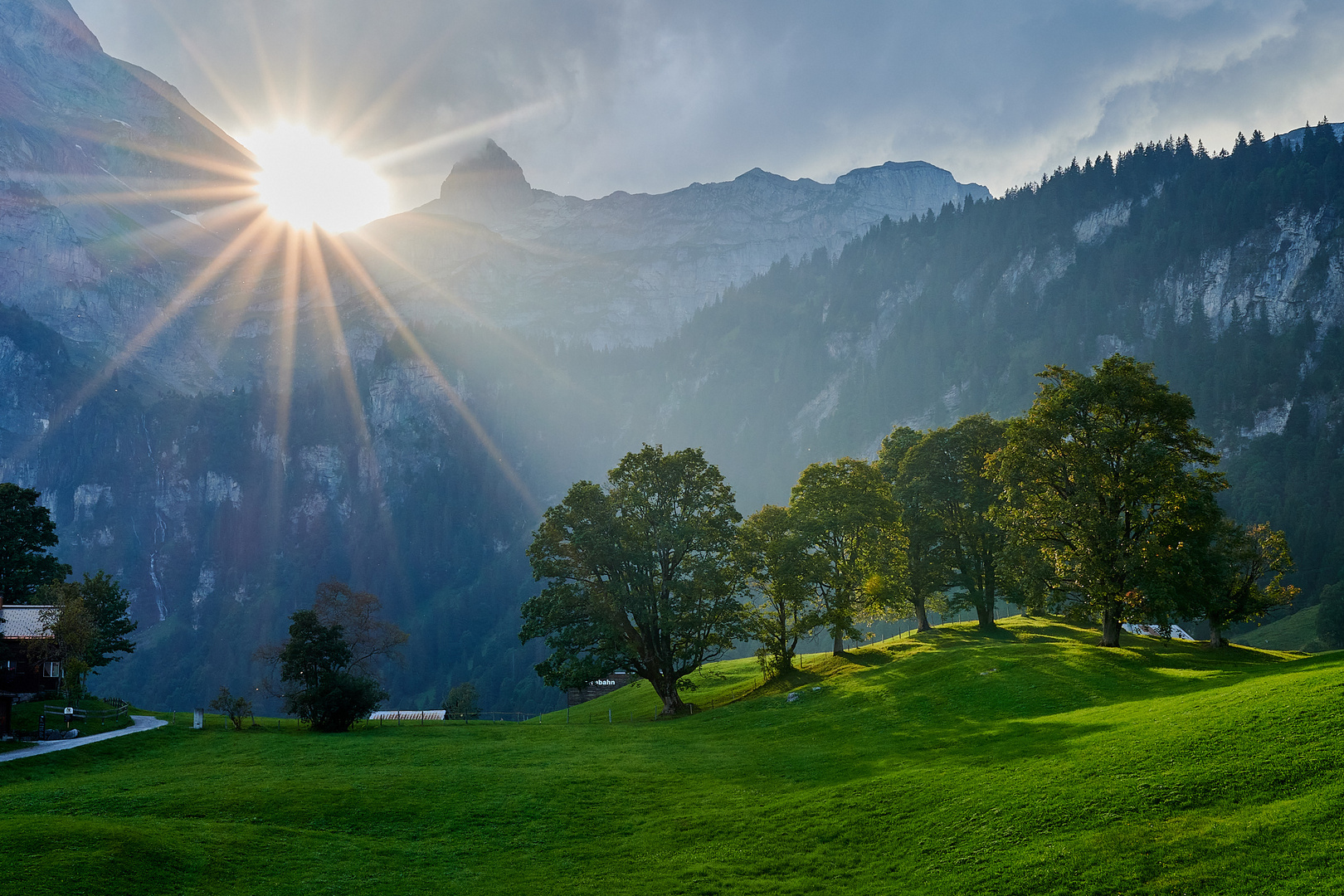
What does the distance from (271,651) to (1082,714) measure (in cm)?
9091

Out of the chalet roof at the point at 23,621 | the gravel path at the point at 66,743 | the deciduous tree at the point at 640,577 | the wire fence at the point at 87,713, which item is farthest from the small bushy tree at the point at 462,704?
the deciduous tree at the point at 640,577

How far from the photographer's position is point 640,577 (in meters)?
60.6

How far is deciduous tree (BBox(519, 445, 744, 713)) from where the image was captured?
57844 millimetres

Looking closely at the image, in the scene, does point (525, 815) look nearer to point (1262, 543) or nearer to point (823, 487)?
point (823, 487)

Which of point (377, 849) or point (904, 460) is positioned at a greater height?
point (904, 460)

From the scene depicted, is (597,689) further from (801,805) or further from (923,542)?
(801,805)

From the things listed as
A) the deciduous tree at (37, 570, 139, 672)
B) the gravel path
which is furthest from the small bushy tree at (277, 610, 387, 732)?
the deciduous tree at (37, 570, 139, 672)

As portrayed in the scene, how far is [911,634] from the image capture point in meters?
76.1

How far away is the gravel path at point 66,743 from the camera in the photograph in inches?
1569

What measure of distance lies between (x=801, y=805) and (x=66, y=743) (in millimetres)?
45869

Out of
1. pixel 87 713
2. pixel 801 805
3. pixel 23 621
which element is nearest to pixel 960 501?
pixel 801 805

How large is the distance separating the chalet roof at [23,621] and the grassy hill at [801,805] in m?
31.2

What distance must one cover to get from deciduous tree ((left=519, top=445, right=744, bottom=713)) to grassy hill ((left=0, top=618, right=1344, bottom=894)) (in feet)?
53.0

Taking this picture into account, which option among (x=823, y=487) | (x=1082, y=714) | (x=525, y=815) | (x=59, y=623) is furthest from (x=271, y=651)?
(x=1082, y=714)
